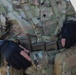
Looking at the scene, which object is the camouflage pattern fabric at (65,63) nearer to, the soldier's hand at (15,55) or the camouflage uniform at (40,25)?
the camouflage uniform at (40,25)

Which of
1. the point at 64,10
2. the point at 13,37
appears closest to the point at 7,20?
the point at 13,37

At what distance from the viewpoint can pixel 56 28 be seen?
2.65m

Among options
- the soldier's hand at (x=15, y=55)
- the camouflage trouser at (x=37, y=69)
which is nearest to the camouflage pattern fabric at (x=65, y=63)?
the camouflage trouser at (x=37, y=69)

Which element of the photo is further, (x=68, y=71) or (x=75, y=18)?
(x=75, y=18)

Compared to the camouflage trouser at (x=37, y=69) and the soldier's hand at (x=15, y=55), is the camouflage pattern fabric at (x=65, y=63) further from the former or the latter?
the soldier's hand at (x=15, y=55)

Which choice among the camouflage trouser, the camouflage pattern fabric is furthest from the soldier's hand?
the camouflage pattern fabric

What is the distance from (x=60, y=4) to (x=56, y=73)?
0.58 metres

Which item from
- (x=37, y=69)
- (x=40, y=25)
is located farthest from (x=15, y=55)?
(x=40, y=25)

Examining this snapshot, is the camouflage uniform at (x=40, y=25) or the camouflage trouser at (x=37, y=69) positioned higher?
the camouflage uniform at (x=40, y=25)

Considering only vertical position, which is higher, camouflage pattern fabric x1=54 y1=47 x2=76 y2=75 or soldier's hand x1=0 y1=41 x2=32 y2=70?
soldier's hand x1=0 y1=41 x2=32 y2=70

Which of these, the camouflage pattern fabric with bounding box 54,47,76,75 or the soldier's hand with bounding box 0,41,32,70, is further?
the camouflage pattern fabric with bounding box 54,47,76,75

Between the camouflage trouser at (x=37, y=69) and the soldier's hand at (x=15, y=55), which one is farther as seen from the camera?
the camouflage trouser at (x=37, y=69)

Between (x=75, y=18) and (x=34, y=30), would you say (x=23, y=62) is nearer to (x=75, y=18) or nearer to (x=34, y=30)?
(x=34, y=30)

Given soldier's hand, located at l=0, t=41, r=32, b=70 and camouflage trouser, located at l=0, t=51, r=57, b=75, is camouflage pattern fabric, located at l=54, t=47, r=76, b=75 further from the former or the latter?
soldier's hand, located at l=0, t=41, r=32, b=70
